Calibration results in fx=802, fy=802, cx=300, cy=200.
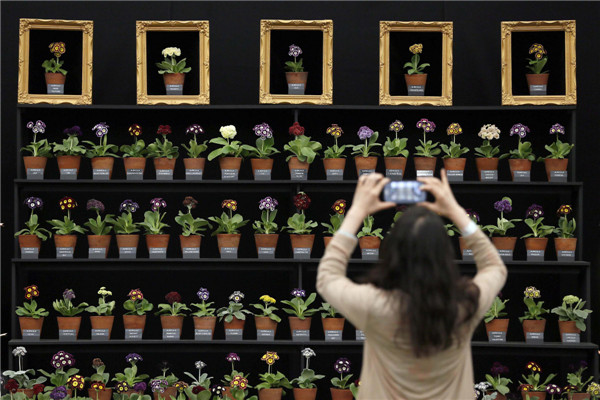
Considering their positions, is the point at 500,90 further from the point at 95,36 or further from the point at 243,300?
the point at 95,36

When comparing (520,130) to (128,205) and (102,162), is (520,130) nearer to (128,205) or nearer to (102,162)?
(128,205)

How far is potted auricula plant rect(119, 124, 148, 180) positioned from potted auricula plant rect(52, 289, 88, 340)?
30.3 inches

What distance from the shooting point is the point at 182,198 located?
16.9 ft

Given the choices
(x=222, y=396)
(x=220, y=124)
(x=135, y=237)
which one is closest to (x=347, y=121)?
(x=220, y=124)

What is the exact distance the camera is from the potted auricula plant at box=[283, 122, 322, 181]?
4648 mm

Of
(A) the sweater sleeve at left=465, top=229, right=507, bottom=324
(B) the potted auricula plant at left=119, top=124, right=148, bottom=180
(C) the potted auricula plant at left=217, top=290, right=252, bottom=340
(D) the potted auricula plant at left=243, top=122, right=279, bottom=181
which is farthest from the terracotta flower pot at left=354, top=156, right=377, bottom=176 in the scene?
(A) the sweater sleeve at left=465, top=229, right=507, bottom=324

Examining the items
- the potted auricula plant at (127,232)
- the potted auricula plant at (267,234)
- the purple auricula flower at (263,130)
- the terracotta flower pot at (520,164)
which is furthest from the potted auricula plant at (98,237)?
the terracotta flower pot at (520,164)

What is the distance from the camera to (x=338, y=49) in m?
5.16

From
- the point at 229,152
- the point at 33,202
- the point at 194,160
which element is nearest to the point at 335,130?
the point at 229,152

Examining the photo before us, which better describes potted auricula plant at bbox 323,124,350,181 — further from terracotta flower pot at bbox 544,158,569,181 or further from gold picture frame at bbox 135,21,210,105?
terracotta flower pot at bbox 544,158,569,181

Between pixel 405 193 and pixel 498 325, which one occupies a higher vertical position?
pixel 405 193

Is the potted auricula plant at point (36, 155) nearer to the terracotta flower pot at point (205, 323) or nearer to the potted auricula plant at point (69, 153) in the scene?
the potted auricula plant at point (69, 153)

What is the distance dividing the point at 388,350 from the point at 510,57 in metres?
3.25

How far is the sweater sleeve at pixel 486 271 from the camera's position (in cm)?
191
